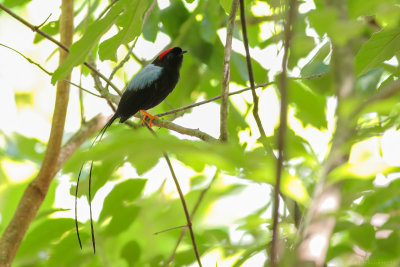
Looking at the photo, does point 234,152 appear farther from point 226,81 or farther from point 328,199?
point 226,81

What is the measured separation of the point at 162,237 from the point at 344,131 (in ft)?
8.36

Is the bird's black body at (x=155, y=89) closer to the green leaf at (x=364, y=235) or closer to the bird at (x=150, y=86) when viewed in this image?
the bird at (x=150, y=86)

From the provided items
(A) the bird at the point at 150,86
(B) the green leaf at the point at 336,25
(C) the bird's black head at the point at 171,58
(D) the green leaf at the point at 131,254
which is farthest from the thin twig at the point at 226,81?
(C) the bird's black head at the point at 171,58

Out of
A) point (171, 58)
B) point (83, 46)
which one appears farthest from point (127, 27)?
point (171, 58)

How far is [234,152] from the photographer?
0.72 meters

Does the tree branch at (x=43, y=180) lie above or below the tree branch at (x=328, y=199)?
above

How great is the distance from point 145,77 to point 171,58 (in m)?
0.43

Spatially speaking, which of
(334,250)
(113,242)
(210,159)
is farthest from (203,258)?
(210,159)

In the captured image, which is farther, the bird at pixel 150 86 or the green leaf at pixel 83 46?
the bird at pixel 150 86

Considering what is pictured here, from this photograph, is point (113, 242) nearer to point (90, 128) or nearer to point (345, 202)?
point (90, 128)

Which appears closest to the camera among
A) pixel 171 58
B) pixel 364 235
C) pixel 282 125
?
pixel 282 125

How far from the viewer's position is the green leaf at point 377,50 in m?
1.75

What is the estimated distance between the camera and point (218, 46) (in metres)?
3.30

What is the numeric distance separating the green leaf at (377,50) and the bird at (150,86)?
1745mm
